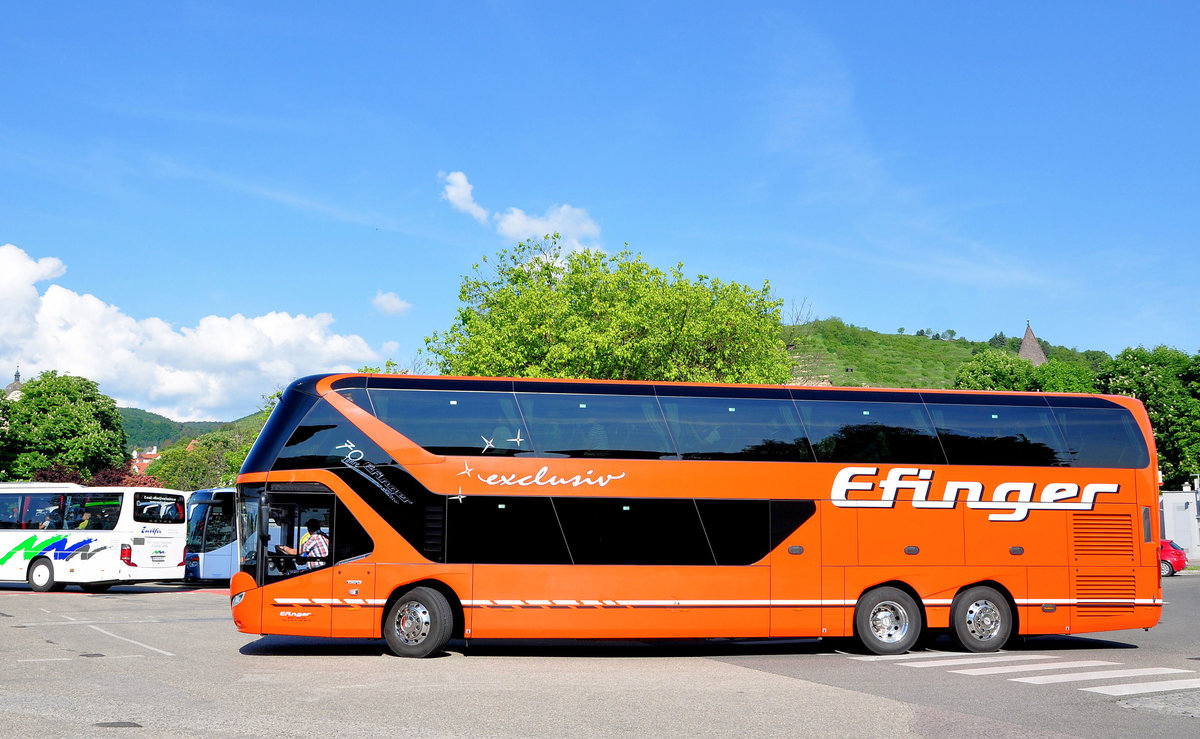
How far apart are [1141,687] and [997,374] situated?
6519 centimetres

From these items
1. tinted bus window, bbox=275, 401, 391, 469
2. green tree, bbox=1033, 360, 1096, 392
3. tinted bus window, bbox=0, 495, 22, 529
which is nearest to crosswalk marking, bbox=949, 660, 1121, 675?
tinted bus window, bbox=275, 401, 391, 469

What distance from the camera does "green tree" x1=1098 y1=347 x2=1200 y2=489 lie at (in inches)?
2525

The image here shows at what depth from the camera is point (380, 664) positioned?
1298 centimetres

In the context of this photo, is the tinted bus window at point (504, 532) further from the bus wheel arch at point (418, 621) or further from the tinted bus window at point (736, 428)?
the tinted bus window at point (736, 428)

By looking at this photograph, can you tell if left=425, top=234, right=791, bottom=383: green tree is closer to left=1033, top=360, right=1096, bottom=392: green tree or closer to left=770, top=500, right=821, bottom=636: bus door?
left=770, top=500, right=821, bottom=636: bus door

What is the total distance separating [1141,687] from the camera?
11.4 m

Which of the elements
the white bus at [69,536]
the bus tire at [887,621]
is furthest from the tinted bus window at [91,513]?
the bus tire at [887,621]

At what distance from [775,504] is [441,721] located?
22.9ft

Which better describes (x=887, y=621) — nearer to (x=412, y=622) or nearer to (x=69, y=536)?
(x=412, y=622)

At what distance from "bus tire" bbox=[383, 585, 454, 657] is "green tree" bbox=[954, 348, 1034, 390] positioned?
209 feet

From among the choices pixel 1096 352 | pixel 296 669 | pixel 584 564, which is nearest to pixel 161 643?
pixel 296 669

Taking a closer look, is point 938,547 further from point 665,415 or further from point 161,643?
point 161,643

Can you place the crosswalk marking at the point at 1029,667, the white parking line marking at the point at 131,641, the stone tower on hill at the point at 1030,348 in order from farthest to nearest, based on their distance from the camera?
the stone tower on hill at the point at 1030,348 → the white parking line marking at the point at 131,641 → the crosswalk marking at the point at 1029,667

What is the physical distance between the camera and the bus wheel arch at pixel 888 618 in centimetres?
1473
